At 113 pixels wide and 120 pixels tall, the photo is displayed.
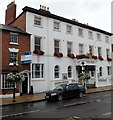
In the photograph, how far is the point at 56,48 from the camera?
23.2m

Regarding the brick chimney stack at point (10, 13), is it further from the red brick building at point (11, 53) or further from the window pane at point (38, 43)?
the red brick building at point (11, 53)

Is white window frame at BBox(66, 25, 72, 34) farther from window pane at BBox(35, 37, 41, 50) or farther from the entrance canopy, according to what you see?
window pane at BBox(35, 37, 41, 50)

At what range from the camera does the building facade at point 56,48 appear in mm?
20562

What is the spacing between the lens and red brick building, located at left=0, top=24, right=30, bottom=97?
1717 cm

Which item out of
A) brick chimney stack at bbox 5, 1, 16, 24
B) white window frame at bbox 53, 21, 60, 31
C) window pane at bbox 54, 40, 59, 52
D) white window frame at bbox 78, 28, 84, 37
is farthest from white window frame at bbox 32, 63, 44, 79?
white window frame at bbox 78, 28, 84, 37

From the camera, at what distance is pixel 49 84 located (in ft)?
70.1

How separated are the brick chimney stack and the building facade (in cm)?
91

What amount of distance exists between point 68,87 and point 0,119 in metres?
8.38

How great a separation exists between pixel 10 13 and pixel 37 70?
11.3 meters

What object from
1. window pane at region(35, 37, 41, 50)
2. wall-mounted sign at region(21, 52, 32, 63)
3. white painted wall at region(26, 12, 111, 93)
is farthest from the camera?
window pane at region(35, 37, 41, 50)

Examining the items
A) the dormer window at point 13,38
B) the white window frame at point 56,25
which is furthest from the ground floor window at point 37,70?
the white window frame at point 56,25

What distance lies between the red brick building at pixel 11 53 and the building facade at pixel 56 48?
1.07 metres

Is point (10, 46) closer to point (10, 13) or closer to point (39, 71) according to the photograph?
point (39, 71)

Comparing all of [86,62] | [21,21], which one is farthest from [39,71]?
[86,62]
